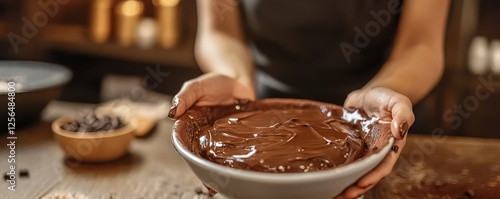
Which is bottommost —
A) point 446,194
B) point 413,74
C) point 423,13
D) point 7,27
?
point 7,27

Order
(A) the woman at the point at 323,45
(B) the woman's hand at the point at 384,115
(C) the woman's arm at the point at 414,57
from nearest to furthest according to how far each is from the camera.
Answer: (B) the woman's hand at the point at 384,115, (C) the woman's arm at the point at 414,57, (A) the woman at the point at 323,45

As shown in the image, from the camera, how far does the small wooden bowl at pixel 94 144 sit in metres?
1.29

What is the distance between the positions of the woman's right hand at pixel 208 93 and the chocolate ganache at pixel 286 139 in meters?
0.07

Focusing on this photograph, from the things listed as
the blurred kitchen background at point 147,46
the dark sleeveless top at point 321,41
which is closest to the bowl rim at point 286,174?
the dark sleeveless top at point 321,41

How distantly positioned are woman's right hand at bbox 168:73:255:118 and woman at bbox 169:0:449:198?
12 centimetres

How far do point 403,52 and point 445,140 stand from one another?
28 cm

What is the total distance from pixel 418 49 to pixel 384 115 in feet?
1.65

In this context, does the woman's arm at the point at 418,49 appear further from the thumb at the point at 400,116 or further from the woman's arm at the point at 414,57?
the thumb at the point at 400,116

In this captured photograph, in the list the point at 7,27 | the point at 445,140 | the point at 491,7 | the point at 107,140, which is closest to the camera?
the point at 107,140

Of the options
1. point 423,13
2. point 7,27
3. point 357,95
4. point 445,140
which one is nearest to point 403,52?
point 423,13

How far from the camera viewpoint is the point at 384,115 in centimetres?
105

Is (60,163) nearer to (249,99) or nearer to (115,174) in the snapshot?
(115,174)

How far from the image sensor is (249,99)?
1.23m

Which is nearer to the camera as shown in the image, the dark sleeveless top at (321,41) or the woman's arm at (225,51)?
the woman's arm at (225,51)
